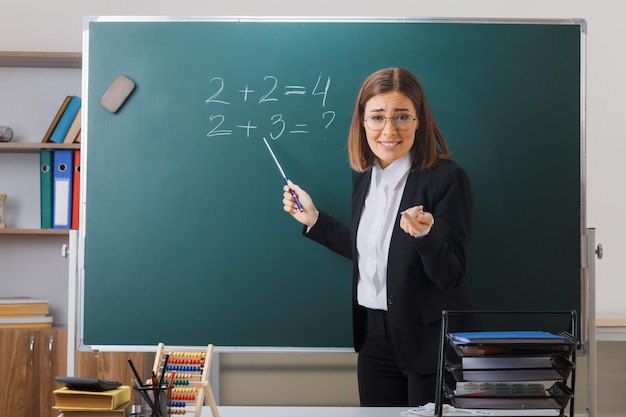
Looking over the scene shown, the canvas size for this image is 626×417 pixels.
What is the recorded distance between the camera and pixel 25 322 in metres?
3.24

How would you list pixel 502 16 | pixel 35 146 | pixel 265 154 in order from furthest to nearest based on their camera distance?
pixel 502 16, pixel 35 146, pixel 265 154

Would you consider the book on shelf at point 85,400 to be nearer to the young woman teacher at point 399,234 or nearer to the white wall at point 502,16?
the young woman teacher at point 399,234

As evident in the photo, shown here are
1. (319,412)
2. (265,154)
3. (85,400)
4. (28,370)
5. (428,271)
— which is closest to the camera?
(85,400)

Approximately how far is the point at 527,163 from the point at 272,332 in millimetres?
1025

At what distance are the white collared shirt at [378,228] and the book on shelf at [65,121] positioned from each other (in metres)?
1.57

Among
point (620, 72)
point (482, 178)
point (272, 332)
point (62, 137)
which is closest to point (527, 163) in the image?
point (482, 178)

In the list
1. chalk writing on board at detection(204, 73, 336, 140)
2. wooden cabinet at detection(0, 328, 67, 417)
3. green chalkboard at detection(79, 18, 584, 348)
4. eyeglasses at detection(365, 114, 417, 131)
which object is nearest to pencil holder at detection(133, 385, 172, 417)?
green chalkboard at detection(79, 18, 584, 348)

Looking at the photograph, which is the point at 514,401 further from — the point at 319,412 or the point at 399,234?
the point at 399,234

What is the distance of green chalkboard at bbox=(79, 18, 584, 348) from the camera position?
2498 mm

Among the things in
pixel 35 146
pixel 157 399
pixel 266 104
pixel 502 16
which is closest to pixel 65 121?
pixel 35 146

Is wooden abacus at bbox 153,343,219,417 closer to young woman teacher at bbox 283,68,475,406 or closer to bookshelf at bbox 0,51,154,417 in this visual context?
young woman teacher at bbox 283,68,475,406

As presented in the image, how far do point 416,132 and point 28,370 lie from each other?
193 cm

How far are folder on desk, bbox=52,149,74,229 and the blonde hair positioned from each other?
1437mm

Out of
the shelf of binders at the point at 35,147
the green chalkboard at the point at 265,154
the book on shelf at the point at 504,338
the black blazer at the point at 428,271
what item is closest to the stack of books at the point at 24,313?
the shelf of binders at the point at 35,147
